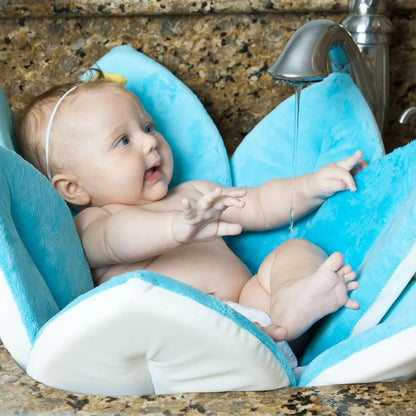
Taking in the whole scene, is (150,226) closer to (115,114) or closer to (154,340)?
(115,114)

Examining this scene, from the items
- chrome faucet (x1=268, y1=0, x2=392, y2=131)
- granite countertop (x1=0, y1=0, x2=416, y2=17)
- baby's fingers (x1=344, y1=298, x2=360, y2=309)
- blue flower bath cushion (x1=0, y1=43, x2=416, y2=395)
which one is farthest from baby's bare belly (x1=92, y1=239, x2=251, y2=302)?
granite countertop (x1=0, y1=0, x2=416, y2=17)

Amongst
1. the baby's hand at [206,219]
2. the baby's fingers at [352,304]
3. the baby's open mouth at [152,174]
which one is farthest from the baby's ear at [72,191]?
the baby's fingers at [352,304]

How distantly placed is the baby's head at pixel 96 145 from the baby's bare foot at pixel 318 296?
31cm

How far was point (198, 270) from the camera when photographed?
39.1 inches

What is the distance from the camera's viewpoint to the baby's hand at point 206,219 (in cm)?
83

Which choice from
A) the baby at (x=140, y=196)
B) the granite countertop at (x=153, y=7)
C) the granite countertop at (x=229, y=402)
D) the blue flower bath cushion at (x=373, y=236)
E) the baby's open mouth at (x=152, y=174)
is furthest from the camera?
the granite countertop at (x=153, y=7)

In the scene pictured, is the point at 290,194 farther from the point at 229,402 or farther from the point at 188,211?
the point at 229,402

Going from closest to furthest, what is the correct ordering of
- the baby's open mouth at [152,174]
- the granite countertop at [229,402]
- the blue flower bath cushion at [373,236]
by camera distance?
1. the granite countertop at [229,402]
2. the blue flower bath cushion at [373,236]
3. the baby's open mouth at [152,174]

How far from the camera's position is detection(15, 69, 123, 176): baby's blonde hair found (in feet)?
3.39

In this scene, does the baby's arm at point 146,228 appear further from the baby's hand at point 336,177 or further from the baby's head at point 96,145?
the baby's hand at point 336,177

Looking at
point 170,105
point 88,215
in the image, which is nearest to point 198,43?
point 170,105

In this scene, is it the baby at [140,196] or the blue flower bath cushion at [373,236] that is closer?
the blue flower bath cushion at [373,236]

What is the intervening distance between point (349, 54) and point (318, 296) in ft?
1.18

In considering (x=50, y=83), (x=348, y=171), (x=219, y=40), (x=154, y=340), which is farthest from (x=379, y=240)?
(x=50, y=83)
